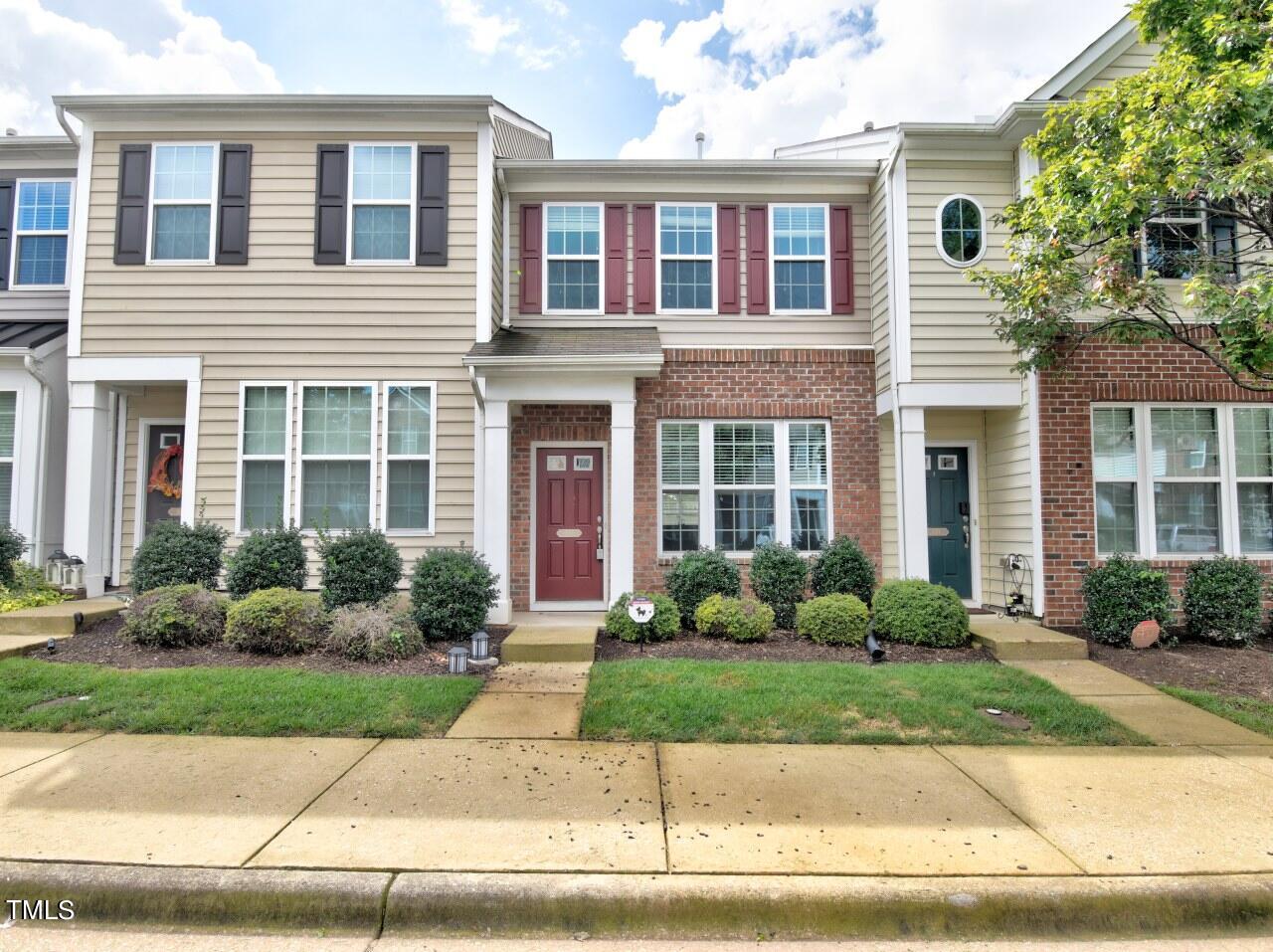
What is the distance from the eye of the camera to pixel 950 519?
923 cm

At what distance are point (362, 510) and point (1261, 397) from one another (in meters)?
11.0

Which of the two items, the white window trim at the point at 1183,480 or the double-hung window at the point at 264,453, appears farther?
the double-hung window at the point at 264,453

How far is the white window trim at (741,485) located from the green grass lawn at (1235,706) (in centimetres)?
404

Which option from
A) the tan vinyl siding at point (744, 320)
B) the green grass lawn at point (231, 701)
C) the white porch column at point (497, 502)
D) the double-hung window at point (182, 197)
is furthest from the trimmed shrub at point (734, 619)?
the double-hung window at point (182, 197)

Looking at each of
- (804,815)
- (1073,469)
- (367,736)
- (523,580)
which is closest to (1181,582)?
(1073,469)

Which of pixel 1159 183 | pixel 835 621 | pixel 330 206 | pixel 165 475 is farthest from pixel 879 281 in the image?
pixel 165 475

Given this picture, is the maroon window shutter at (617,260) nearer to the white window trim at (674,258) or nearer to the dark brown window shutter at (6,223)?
the white window trim at (674,258)

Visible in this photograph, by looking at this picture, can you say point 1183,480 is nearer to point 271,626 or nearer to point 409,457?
point 409,457

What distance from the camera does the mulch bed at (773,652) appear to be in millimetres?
6793

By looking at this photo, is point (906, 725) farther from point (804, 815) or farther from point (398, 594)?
point (398, 594)

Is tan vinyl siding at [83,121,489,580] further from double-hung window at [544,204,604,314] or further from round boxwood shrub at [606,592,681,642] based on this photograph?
round boxwood shrub at [606,592,681,642]

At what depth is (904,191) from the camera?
8.59m

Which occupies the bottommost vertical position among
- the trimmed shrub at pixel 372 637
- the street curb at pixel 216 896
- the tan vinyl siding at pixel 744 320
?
the street curb at pixel 216 896

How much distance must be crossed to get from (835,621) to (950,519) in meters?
3.08
